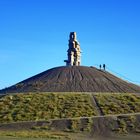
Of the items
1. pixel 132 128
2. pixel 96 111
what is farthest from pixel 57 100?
pixel 132 128

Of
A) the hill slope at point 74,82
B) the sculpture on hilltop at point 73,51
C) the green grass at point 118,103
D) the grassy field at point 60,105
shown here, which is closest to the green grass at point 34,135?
the grassy field at point 60,105

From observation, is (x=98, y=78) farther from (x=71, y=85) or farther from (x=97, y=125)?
(x=97, y=125)

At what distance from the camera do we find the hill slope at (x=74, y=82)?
110 m

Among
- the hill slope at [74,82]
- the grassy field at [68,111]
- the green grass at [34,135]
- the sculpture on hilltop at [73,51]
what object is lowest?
the green grass at [34,135]

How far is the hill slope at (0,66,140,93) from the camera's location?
110m

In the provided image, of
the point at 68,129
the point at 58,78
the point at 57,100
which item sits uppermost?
the point at 58,78

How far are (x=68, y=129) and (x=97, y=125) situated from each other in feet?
15.5

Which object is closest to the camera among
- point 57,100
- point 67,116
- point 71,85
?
point 67,116

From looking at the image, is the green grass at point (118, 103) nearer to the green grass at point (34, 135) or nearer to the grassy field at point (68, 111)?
the grassy field at point (68, 111)

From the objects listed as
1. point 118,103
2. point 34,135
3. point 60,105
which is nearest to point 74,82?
point 118,103

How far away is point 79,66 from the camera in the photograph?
407ft

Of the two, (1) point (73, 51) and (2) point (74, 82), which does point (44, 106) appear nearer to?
(2) point (74, 82)

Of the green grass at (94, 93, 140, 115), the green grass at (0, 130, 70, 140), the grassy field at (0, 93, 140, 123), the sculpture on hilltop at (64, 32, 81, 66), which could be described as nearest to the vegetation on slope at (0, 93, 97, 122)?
the grassy field at (0, 93, 140, 123)

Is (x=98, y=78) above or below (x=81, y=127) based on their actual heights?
above
